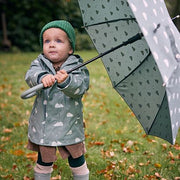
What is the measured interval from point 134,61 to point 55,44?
2.13ft

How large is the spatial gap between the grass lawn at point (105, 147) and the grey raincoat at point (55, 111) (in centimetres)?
89

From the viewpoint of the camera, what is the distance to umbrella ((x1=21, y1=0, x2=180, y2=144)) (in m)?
2.19

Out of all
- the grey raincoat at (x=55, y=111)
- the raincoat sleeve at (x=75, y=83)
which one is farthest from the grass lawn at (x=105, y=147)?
the raincoat sleeve at (x=75, y=83)

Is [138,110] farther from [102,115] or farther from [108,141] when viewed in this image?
[102,115]

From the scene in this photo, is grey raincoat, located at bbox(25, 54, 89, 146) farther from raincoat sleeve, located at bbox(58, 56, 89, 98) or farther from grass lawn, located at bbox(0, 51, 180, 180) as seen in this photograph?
grass lawn, located at bbox(0, 51, 180, 180)

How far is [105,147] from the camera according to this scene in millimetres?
3971

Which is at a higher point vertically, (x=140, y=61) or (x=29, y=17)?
(x=29, y=17)

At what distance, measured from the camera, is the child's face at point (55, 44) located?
2389mm

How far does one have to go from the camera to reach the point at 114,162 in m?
3.48

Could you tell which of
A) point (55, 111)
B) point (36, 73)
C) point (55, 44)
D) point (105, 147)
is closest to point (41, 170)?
point (55, 111)

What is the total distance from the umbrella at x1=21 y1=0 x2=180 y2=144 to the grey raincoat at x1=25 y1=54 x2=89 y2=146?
24 centimetres

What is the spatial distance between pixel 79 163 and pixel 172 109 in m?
0.98

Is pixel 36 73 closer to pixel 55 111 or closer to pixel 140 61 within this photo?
pixel 55 111

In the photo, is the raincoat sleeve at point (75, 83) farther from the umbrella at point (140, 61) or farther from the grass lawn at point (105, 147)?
the grass lawn at point (105, 147)
